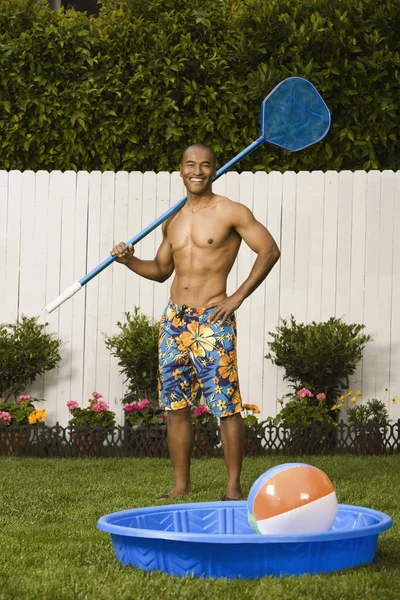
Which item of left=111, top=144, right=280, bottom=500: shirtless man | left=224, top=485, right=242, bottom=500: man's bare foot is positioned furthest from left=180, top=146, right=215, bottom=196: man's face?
left=224, top=485, right=242, bottom=500: man's bare foot

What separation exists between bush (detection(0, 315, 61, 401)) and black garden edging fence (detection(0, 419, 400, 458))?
480 millimetres

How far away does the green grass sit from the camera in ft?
9.77

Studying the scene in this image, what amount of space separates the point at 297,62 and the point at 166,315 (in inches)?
137

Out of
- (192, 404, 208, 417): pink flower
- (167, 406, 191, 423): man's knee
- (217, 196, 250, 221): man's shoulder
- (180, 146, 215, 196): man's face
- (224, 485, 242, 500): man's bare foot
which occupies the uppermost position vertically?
(180, 146, 215, 196): man's face

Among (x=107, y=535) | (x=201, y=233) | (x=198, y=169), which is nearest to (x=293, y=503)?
(x=107, y=535)

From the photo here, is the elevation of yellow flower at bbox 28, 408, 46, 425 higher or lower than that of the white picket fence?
lower

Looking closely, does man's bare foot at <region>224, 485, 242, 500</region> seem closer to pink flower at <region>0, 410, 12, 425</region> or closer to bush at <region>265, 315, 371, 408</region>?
bush at <region>265, 315, 371, 408</region>

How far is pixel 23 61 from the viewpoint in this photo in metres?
8.12

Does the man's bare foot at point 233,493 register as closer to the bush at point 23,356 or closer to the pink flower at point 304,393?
the pink flower at point 304,393

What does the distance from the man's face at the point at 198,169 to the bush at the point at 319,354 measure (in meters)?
2.49

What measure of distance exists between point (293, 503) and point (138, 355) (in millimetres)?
4330

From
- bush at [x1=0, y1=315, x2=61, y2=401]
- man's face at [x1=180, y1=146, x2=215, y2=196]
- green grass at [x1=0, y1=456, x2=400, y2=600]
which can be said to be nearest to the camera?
green grass at [x1=0, y1=456, x2=400, y2=600]

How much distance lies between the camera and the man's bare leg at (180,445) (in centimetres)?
515

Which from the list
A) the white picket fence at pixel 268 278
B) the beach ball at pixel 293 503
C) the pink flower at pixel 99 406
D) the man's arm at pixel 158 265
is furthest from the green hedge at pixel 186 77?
the beach ball at pixel 293 503
